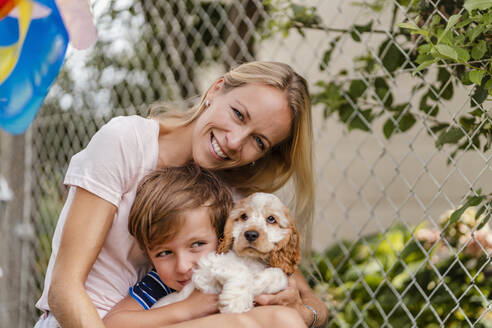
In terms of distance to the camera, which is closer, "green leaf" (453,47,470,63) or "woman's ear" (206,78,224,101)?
"green leaf" (453,47,470,63)

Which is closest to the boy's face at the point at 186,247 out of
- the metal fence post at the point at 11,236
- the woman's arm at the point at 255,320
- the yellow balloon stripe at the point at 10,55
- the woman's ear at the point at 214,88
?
the woman's arm at the point at 255,320

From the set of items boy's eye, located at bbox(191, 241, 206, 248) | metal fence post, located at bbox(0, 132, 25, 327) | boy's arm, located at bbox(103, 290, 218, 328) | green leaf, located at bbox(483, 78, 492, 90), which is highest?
green leaf, located at bbox(483, 78, 492, 90)

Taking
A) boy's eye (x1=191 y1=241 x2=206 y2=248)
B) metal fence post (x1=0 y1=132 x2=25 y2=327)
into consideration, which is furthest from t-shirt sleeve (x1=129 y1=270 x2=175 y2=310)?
metal fence post (x1=0 y1=132 x2=25 y2=327)

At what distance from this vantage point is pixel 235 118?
1.53 metres

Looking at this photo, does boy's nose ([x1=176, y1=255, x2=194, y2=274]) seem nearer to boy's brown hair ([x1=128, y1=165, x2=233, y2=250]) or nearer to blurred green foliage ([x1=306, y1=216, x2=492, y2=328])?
boy's brown hair ([x1=128, y1=165, x2=233, y2=250])

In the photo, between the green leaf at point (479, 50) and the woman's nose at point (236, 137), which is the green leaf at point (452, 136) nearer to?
the green leaf at point (479, 50)

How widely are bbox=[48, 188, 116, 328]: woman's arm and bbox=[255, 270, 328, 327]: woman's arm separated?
398mm

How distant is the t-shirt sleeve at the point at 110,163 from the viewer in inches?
55.3

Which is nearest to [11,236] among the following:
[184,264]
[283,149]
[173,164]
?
[173,164]

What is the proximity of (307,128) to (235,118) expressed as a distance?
248 mm

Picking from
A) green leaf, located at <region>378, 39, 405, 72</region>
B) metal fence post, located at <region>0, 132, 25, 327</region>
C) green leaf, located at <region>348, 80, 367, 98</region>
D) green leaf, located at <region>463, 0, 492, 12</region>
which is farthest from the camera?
metal fence post, located at <region>0, 132, 25, 327</region>

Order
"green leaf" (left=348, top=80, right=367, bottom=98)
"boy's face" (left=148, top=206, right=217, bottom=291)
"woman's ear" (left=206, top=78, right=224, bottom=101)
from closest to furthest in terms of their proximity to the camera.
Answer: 1. "boy's face" (left=148, top=206, right=217, bottom=291)
2. "woman's ear" (left=206, top=78, right=224, bottom=101)
3. "green leaf" (left=348, top=80, right=367, bottom=98)

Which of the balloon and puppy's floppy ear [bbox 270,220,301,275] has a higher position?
the balloon

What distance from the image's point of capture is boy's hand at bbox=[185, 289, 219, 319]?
129 cm
